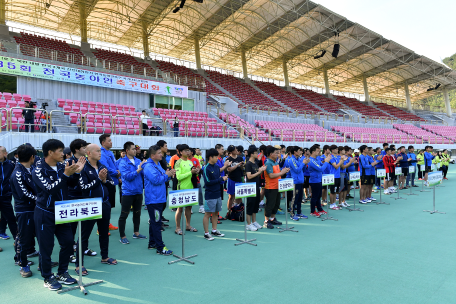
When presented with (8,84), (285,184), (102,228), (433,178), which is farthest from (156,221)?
(8,84)

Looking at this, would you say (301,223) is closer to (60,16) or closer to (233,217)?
(233,217)

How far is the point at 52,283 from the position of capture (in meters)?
3.52

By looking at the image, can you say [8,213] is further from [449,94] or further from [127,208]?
[449,94]

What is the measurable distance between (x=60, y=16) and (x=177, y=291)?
34.1 metres

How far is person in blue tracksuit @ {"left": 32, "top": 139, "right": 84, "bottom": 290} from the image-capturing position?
3.37m

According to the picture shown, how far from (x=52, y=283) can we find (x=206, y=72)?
114 feet

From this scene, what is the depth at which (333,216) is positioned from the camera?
7645 millimetres

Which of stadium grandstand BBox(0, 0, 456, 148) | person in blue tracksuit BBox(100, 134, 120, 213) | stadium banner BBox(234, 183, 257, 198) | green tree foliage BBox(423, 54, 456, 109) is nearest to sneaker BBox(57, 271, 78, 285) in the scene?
person in blue tracksuit BBox(100, 134, 120, 213)

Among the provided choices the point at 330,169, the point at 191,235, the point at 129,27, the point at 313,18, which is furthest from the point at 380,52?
the point at 191,235

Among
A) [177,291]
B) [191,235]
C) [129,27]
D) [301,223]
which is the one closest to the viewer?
[177,291]

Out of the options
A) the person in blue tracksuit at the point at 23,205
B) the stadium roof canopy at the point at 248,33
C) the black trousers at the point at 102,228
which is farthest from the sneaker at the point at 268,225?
the stadium roof canopy at the point at 248,33

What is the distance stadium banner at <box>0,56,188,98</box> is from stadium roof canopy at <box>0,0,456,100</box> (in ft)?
36.2

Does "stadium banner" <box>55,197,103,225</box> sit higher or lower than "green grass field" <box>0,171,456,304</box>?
higher

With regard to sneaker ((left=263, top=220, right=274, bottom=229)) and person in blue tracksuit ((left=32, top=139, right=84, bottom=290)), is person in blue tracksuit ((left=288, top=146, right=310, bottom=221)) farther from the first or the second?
person in blue tracksuit ((left=32, top=139, right=84, bottom=290))
